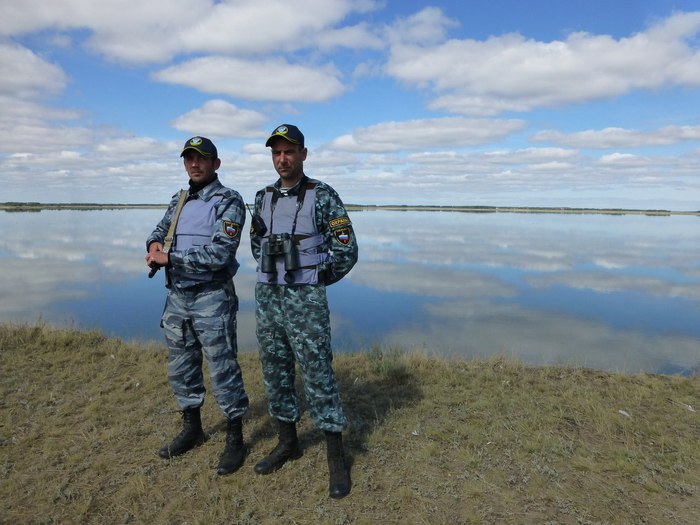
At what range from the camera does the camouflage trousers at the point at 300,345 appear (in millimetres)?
3467

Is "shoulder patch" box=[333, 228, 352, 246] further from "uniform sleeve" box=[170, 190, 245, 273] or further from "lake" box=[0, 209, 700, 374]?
"lake" box=[0, 209, 700, 374]

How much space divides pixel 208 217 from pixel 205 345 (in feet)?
3.52

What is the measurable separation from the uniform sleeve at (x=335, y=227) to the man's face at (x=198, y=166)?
1030 millimetres

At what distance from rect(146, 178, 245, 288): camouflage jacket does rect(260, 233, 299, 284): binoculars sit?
12.6 inches

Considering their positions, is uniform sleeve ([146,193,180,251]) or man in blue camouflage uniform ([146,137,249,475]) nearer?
man in blue camouflage uniform ([146,137,249,475])

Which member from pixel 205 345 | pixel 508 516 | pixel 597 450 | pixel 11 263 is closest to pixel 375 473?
pixel 508 516

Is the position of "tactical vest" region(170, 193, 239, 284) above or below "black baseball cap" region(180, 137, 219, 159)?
below

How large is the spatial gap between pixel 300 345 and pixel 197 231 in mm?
1284

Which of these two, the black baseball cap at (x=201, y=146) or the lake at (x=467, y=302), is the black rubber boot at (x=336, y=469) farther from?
the lake at (x=467, y=302)

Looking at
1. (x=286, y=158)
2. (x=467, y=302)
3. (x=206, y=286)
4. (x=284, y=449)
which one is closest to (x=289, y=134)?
(x=286, y=158)

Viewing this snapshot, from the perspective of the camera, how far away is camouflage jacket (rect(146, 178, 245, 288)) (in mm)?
3539

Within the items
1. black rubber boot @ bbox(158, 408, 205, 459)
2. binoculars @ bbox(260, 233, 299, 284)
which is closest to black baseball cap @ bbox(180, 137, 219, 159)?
binoculars @ bbox(260, 233, 299, 284)

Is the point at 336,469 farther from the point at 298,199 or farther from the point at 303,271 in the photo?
the point at 298,199

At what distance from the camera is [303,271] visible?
3455mm
